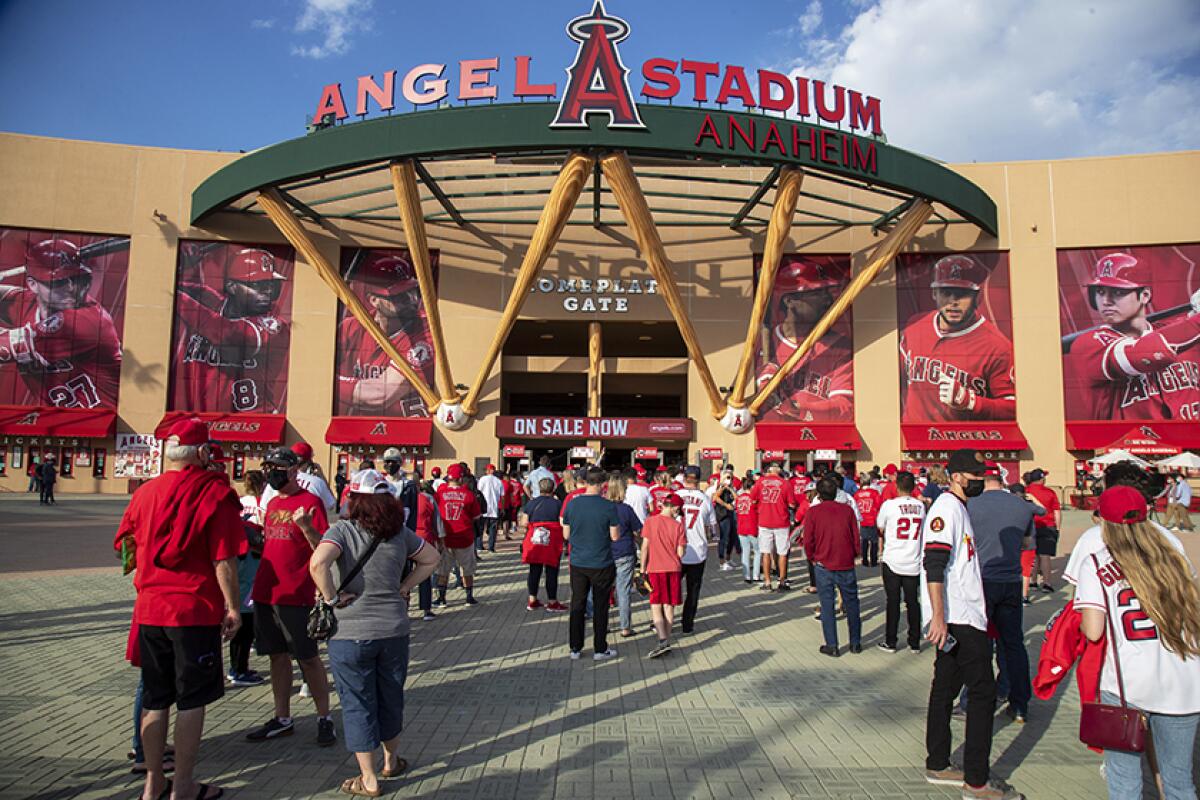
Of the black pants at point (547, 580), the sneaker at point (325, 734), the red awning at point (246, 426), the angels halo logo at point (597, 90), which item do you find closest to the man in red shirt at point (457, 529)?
the black pants at point (547, 580)

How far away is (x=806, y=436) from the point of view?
28391mm

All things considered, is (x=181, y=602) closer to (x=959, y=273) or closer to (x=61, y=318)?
(x=61, y=318)

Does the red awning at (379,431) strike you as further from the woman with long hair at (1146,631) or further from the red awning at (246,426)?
the woman with long hair at (1146,631)

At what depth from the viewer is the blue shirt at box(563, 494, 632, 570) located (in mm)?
7090

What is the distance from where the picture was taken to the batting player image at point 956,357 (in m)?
28.8

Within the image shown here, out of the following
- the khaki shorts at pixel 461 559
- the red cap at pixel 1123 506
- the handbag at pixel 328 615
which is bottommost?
the khaki shorts at pixel 461 559

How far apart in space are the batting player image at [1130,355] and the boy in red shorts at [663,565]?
2780 cm

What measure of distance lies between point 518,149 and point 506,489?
10.1m

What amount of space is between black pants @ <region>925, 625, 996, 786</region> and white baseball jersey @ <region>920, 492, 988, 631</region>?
0.28 feet

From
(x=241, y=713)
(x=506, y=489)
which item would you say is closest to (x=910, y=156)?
(x=506, y=489)

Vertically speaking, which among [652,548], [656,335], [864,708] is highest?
[656,335]

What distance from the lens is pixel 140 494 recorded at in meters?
3.89

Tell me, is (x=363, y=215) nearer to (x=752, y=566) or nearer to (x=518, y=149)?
(x=518, y=149)

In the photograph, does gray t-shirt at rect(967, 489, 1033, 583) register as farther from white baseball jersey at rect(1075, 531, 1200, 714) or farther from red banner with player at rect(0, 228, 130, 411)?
red banner with player at rect(0, 228, 130, 411)
